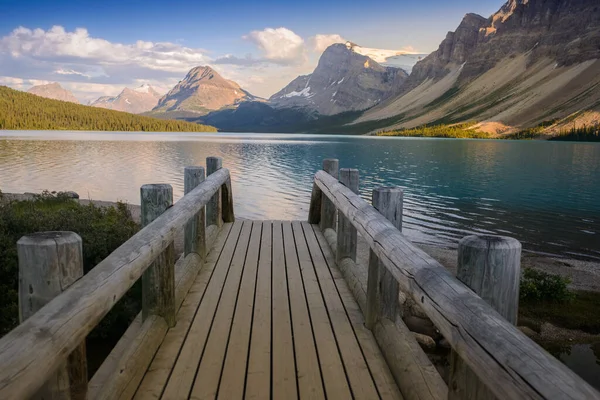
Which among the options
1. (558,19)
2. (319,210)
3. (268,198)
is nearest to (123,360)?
(319,210)

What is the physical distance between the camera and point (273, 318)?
4.36 meters

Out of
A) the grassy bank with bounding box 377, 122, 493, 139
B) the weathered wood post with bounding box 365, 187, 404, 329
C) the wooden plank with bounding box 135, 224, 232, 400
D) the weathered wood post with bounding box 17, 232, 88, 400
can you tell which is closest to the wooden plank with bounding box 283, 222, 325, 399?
the weathered wood post with bounding box 365, 187, 404, 329

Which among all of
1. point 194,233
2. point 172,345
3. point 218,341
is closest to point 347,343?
point 218,341

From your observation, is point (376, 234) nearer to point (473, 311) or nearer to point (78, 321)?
point (473, 311)

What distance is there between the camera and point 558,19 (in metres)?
173

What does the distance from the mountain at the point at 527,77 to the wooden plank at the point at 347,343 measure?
11354 centimetres

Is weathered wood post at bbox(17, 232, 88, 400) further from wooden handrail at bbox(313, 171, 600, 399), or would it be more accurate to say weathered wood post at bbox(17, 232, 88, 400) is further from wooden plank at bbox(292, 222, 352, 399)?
wooden plank at bbox(292, 222, 352, 399)

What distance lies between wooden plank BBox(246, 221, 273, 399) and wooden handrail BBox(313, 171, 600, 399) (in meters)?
1.23

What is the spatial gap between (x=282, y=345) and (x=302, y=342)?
0.18m

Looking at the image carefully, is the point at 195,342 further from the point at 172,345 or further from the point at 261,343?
the point at 261,343

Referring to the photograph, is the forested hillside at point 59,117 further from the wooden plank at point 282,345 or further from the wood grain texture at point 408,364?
the wood grain texture at point 408,364

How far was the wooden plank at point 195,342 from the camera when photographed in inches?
120

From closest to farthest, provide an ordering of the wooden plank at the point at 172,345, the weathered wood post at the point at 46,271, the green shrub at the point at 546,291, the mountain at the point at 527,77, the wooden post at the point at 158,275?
1. the weathered wood post at the point at 46,271
2. the wooden plank at the point at 172,345
3. the wooden post at the point at 158,275
4. the green shrub at the point at 546,291
5. the mountain at the point at 527,77

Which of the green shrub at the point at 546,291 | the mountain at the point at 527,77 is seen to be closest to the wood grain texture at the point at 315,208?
the green shrub at the point at 546,291
